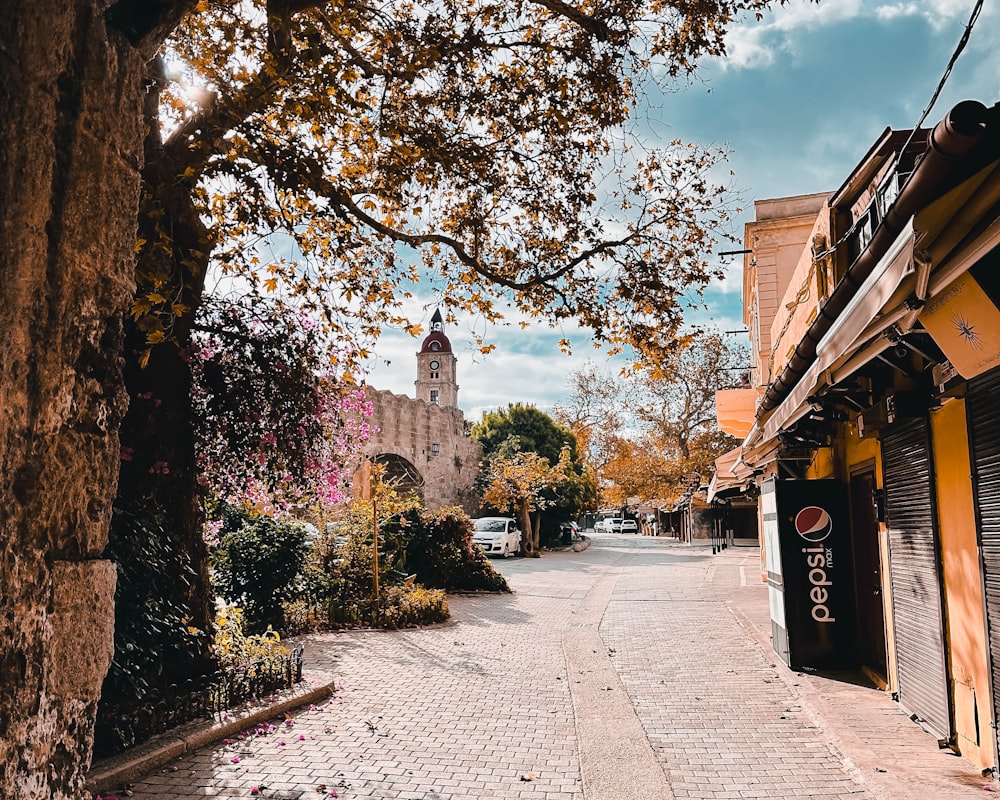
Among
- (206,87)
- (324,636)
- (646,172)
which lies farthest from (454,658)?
(206,87)

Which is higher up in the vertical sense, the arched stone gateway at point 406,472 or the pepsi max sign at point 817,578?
the arched stone gateway at point 406,472

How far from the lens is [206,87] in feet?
19.7

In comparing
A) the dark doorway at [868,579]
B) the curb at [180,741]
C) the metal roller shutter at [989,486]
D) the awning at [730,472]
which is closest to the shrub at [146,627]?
the curb at [180,741]

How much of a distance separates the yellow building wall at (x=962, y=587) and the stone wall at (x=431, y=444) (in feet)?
67.5

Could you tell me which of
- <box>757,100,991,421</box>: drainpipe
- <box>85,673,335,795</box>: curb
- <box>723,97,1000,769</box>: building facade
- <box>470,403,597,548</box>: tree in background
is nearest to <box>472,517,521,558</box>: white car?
<box>470,403,597,548</box>: tree in background

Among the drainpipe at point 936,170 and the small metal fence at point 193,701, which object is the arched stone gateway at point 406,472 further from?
the drainpipe at point 936,170

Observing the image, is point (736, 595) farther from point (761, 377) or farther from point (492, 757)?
point (492, 757)

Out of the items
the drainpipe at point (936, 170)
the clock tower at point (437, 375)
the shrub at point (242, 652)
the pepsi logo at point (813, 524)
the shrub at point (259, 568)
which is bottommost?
the shrub at point (242, 652)

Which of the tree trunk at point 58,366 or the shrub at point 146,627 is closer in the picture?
the tree trunk at point 58,366

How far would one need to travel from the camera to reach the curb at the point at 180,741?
15.1 feet

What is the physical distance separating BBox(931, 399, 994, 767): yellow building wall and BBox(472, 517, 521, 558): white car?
68.3 feet

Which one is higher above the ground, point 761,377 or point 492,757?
point 761,377

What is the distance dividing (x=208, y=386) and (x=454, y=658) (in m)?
4.38

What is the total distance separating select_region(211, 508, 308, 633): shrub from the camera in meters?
10.3
